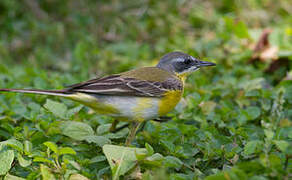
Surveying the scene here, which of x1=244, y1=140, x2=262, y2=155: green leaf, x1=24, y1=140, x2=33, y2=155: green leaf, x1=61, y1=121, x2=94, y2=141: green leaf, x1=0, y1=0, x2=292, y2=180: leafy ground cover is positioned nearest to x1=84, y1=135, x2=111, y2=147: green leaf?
x1=0, y1=0, x2=292, y2=180: leafy ground cover

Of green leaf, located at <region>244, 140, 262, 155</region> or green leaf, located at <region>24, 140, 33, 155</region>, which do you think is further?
green leaf, located at <region>24, 140, 33, 155</region>

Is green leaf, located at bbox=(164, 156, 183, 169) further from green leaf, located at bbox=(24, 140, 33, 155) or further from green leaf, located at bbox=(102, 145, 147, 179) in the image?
green leaf, located at bbox=(24, 140, 33, 155)

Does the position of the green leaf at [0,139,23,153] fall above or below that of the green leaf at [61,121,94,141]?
above

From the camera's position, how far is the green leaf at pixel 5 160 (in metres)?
3.06

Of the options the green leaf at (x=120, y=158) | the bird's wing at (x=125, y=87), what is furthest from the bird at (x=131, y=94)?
the green leaf at (x=120, y=158)

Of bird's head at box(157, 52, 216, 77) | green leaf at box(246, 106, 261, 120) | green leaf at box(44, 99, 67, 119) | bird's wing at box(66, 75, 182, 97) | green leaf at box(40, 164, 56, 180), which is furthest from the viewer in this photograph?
bird's head at box(157, 52, 216, 77)

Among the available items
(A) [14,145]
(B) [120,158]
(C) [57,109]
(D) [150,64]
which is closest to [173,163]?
(B) [120,158]

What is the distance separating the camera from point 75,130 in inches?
152

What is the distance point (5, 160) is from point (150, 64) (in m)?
4.00

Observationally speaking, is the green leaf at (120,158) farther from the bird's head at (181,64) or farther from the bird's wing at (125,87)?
the bird's head at (181,64)

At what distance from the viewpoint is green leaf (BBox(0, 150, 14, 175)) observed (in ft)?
10.0

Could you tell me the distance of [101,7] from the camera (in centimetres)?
851

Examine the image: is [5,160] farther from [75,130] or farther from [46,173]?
[75,130]

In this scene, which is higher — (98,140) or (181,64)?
(181,64)
